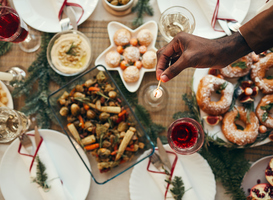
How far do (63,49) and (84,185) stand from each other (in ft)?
3.14

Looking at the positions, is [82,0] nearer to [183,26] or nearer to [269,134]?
[183,26]

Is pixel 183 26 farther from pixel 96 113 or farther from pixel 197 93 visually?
pixel 96 113

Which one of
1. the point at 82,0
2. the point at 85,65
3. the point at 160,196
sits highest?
the point at 82,0

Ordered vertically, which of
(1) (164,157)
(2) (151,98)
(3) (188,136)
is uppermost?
(2) (151,98)

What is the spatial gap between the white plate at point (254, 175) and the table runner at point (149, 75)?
74 mm

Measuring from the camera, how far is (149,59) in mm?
1446

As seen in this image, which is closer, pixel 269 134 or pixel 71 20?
pixel 269 134

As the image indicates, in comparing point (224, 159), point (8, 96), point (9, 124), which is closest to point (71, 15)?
point (8, 96)

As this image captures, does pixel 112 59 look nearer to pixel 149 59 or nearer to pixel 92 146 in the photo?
pixel 149 59

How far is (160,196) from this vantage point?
147 cm

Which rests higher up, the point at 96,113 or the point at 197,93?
the point at 197,93

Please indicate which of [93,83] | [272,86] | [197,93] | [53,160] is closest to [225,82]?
[197,93]

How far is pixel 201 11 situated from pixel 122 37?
24.1 inches

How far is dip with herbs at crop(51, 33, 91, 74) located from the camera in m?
1.51
